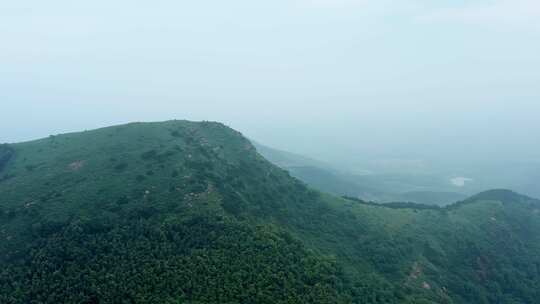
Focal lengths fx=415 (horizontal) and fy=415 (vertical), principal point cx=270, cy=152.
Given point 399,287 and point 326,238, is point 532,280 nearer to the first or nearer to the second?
point 399,287

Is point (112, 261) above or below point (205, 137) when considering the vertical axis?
below

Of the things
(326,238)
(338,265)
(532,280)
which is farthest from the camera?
(532,280)

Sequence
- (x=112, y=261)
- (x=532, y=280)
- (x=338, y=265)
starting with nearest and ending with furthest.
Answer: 1. (x=112, y=261)
2. (x=338, y=265)
3. (x=532, y=280)

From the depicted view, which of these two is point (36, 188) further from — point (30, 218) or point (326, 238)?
point (326, 238)

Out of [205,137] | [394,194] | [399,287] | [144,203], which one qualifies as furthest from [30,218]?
[394,194]

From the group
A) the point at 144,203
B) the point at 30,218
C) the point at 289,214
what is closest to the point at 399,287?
the point at 289,214

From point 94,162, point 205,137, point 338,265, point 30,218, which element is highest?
point 205,137

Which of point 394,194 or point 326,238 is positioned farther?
point 394,194
